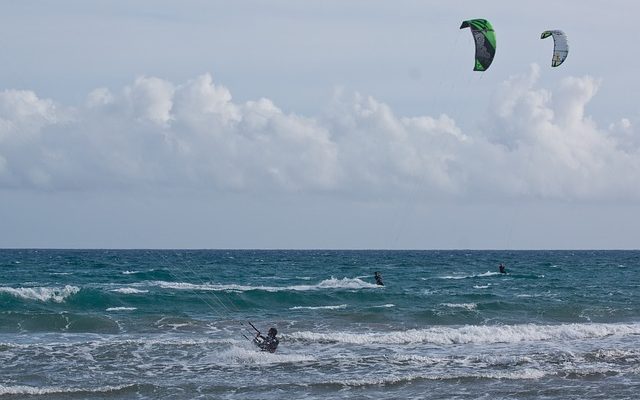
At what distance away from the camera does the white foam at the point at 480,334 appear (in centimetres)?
2650

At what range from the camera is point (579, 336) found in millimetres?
27672

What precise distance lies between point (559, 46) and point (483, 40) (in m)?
2.53

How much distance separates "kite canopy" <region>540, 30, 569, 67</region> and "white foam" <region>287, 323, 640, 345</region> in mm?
8494

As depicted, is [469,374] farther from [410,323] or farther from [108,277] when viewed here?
[108,277]

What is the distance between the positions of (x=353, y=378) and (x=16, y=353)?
9.36 m

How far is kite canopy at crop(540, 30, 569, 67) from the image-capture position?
26141 mm

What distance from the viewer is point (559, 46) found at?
86.6ft

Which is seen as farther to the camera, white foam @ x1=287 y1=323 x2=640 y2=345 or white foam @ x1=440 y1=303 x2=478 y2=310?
white foam @ x1=440 y1=303 x2=478 y2=310

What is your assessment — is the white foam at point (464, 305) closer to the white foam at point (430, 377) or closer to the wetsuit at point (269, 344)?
the wetsuit at point (269, 344)

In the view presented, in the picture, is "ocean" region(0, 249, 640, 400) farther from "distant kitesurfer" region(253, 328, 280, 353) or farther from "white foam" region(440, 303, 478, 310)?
"distant kitesurfer" region(253, 328, 280, 353)

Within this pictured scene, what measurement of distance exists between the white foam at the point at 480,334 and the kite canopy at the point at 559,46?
8494 millimetres

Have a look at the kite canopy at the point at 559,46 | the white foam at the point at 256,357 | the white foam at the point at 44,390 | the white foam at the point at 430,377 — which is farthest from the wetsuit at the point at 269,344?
the kite canopy at the point at 559,46

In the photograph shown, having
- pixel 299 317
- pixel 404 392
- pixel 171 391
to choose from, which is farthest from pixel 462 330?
pixel 171 391

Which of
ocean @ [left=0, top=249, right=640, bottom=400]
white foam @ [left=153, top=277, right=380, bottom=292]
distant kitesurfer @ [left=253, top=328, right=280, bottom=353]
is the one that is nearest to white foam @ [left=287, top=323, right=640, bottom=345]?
ocean @ [left=0, top=249, right=640, bottom=400]
